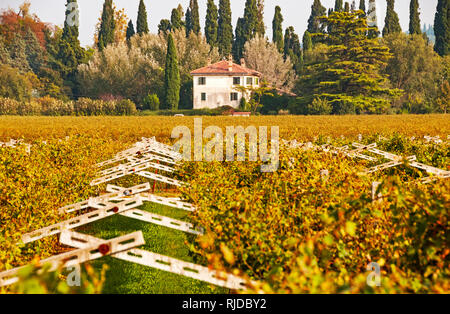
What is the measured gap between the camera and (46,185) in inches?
336

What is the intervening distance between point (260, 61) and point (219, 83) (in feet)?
32.2

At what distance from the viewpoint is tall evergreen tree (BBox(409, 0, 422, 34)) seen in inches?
2822

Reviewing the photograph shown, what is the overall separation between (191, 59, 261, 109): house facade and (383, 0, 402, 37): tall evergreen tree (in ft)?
65.3

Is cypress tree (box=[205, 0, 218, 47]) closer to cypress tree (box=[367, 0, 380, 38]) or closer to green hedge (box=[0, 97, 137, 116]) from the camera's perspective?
cypress tree (box=[367, 0, 380, 38])

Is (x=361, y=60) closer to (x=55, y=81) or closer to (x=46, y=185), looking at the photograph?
(x=55, y=81)

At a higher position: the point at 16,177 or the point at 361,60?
the point at 361,60

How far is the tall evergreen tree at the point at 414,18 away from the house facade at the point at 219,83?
23.2 meters

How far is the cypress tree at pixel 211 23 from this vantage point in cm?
7538

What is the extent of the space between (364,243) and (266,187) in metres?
2.12

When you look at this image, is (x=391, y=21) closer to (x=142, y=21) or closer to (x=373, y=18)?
(x=373, y=18)

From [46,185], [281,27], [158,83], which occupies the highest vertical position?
[281,27]

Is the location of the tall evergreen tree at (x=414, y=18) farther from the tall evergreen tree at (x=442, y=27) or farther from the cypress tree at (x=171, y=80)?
the cypress tree at (x=171, y=80)
